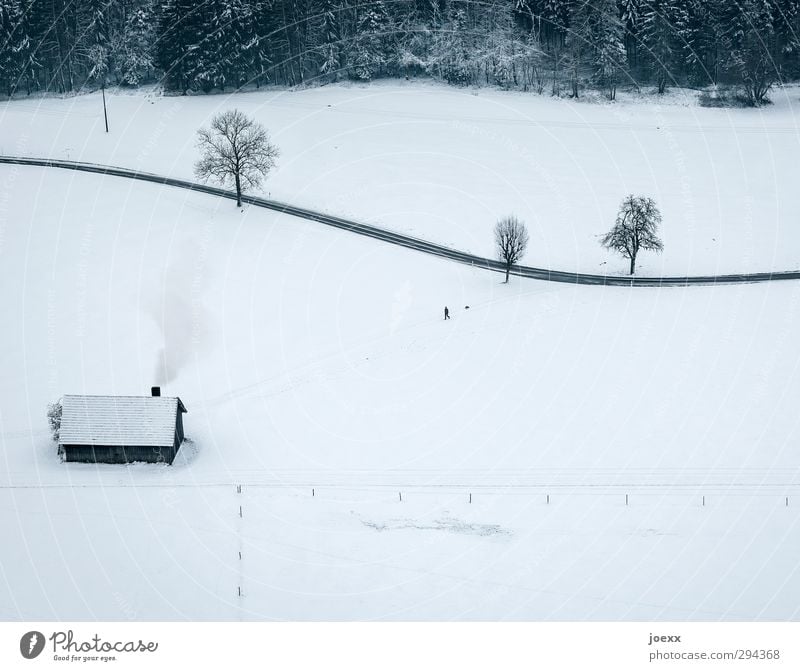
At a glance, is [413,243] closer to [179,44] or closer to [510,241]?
[510,241]

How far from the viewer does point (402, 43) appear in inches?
4793

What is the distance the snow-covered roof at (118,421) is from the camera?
172ft

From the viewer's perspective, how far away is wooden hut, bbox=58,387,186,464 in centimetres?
5231

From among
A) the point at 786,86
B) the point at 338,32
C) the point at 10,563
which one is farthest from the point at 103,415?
the point at 786,86

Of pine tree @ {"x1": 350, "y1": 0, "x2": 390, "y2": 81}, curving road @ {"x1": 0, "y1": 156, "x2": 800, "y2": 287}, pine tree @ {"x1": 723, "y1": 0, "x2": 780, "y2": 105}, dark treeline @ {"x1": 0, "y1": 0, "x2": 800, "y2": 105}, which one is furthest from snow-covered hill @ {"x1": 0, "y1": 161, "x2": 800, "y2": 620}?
pine tree @ {"x1": 723, "y1": 0, "x2": 780, "y2": 105}

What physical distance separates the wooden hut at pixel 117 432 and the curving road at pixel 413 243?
35.9 m

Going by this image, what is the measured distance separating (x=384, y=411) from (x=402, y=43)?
75.9m

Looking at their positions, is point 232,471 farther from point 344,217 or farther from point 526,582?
point 344,217

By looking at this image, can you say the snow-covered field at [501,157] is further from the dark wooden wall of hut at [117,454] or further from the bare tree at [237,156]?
the dark wooden wall of hut at [117,454]

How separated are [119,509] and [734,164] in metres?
77.8

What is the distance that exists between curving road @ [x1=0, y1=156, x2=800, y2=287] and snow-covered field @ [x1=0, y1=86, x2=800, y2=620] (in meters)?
1.93

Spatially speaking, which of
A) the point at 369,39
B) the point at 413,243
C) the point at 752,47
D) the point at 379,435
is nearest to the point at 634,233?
the point at 413,243

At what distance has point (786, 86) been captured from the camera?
117188 mm

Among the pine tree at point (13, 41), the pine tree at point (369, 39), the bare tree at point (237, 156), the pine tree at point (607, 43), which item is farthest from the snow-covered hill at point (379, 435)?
the pine tree at point (607, 43)
